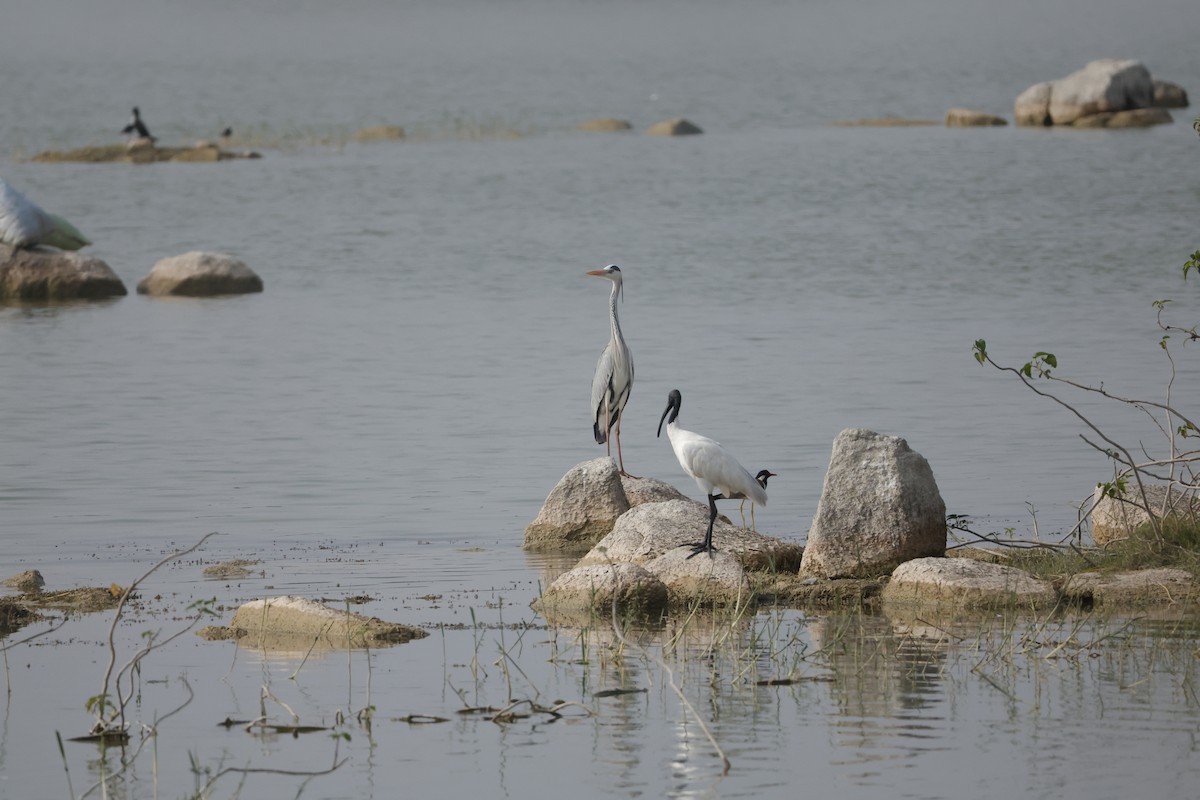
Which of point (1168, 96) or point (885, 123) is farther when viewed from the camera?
point (885, 123)

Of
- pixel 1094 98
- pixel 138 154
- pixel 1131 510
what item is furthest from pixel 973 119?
pixel 1131 510

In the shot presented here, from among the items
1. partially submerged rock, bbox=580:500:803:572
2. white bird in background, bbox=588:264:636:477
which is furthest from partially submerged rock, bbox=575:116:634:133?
partially submerged rock, bbox=580:500:803:572

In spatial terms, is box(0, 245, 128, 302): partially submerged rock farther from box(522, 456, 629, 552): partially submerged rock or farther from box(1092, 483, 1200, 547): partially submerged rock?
box(1092, 483, 1200, 547): partially submerged rock

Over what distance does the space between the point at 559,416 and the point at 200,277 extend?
45.5 feet

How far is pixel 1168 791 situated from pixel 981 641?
8.23 ft

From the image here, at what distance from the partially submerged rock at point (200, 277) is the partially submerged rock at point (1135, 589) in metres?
23.4

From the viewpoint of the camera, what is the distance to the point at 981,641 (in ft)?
33.3

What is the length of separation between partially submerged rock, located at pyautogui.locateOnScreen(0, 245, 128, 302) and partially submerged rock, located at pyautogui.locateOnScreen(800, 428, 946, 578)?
22521 millimetres

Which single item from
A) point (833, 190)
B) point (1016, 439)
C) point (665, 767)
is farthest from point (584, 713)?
point (833, 190)

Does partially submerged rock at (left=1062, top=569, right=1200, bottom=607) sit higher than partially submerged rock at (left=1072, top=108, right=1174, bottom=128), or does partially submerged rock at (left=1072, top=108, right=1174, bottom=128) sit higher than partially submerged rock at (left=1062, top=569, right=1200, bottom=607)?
partially submerged rock at (left=1072, top=108, right=1174, bottom=128)

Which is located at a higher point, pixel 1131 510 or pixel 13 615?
pixel 1131 510

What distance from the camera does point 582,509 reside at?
44.4 ft

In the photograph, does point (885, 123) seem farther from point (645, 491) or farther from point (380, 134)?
point (645, 491)

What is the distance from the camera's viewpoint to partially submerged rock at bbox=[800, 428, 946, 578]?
11656mm
